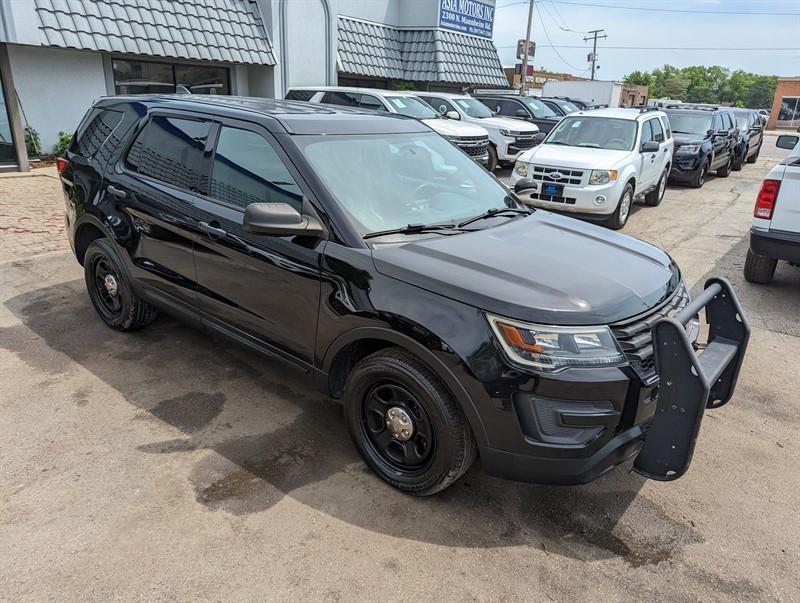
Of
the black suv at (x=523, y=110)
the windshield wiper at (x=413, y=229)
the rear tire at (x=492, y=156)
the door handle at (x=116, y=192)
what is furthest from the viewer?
the black suv at (x=523, y=110)

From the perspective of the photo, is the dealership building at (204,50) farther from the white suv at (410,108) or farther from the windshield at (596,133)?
the windshield at (596,133)

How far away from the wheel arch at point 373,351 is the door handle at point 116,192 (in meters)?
2.24

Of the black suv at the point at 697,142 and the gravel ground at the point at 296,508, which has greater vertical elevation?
the black suv at the point at 697,142

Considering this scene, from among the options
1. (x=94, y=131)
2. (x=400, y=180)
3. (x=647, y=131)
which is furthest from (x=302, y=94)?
(x=400, y=180)

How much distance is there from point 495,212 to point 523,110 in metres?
13.7

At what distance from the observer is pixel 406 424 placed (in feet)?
9.57

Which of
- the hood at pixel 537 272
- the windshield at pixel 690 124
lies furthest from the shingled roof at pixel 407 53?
the hood at pixel 537 272

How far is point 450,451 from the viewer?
8.96 ft

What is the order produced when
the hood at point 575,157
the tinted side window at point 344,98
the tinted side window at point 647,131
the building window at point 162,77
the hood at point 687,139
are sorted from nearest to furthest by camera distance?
the hood at point 575,157 < the tinted side window at point 647,131 < the tinted side window at point 344,98 < the building window at point 162,77 < the hood at point 687,139

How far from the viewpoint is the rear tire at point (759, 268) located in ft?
21.1

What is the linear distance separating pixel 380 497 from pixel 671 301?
6.00 ft

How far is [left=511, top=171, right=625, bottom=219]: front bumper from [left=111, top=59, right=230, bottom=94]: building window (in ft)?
25.6

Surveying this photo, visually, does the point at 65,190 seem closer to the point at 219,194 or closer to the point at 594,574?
the point at 219,194

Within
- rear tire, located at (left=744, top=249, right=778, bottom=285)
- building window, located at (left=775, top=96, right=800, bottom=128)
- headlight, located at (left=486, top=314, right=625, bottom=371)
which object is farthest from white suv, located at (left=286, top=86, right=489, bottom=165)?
building window, located at (left=775, top=96, right=800, bottom=128)
